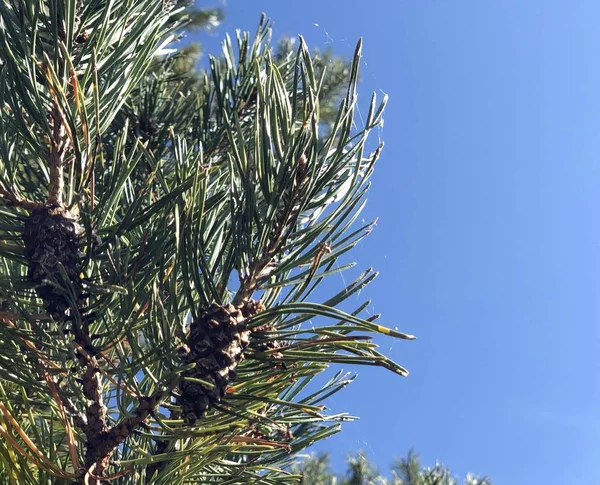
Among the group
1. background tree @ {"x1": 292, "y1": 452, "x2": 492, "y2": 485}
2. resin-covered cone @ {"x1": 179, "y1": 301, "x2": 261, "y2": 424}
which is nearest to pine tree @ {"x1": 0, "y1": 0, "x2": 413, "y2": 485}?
resin-covered cone @ {"x1": 179, "y1": 301, "x2": 261, "y2": 424}

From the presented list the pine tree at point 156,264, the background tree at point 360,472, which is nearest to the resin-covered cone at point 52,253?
the pine tree at point 156,264

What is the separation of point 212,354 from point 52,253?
16 centimetres

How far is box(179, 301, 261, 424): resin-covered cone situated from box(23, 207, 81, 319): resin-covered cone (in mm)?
109

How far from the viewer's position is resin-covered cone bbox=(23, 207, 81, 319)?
21.4 inches

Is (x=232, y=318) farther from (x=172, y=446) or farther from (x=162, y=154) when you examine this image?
(x=162, y=154)

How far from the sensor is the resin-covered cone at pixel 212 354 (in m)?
0.52

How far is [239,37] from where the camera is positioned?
1.22 meters

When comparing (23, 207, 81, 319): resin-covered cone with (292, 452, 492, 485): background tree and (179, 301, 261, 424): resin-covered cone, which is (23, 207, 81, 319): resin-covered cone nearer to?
(179, 301, 261, 424): resin-covered cone

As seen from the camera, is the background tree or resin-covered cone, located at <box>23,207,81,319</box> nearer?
resin-covered cone, located at <box>23,207,81,319</box>

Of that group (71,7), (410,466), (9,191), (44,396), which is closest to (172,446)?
(44,396)

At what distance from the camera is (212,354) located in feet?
1.71

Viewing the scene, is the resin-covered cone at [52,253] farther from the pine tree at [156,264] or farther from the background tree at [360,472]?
the background tree at [360,472]

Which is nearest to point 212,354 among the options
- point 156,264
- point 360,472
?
point 156,264

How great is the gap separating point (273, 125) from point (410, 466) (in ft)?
5.18
